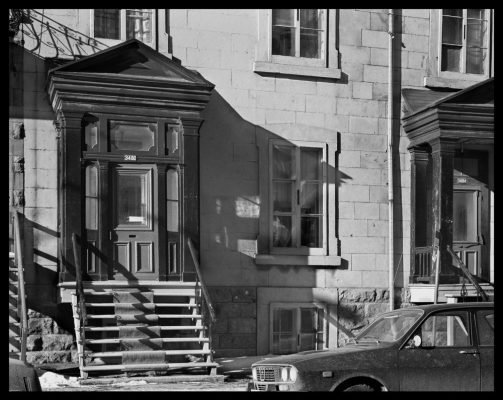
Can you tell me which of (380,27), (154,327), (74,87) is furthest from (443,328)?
(380,27)

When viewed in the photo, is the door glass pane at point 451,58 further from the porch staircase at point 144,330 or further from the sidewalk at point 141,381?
the sidewalk at point 141,381

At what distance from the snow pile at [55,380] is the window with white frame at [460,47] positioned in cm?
928

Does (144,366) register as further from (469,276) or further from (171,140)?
(469,276)

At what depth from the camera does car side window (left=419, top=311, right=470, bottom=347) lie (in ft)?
35.7

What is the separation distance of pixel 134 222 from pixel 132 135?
150cm

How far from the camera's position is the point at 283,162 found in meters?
17.5

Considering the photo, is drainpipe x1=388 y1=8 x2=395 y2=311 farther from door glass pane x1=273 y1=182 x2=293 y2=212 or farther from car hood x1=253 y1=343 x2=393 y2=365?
car hood x1=253 y1=343 x2=393 y2=365

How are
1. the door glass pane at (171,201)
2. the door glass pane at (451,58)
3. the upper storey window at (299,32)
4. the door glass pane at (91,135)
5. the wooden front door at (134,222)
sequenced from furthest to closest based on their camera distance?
the door glass pane at (451,58) → the upper storey window at (299,32) → the door glass pane at (171,201) → the wooden front door at (134,222) → the door glass pane at (91,135)

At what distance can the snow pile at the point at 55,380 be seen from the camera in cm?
1314

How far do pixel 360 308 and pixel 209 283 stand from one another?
3.08 metres

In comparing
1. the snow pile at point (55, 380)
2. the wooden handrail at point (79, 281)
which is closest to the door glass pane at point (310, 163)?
the wooden handrail at point (79, 281)

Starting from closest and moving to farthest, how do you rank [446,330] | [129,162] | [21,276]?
[446,330] → [21,276] → [129,162]

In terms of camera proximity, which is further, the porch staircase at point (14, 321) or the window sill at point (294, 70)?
the window sill at point (294, 70)

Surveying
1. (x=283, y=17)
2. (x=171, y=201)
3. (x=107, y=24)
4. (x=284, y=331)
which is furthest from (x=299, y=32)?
(x=284, y=331)
